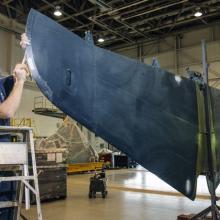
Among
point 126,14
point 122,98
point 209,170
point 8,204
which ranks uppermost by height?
point 126,14

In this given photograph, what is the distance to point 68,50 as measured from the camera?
2.20m

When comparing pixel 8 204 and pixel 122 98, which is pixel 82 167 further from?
pixel 8 204

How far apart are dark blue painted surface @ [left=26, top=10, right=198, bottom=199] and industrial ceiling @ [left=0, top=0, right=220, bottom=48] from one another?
9.76 meters

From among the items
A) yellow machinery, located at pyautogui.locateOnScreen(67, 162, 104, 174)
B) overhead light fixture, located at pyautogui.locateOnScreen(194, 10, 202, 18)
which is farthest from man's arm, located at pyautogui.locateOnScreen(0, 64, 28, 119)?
overhead light fixture, located at pyautogui.locateOnScreen(194, 10, 202, 18)

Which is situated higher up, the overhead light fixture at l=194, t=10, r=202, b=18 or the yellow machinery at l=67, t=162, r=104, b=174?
the overhead light fixture at l=194, t=10, r=202, b=18

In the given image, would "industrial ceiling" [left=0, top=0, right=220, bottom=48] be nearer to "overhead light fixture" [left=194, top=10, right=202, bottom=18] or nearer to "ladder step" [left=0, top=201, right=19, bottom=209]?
"overhead light fixture" [left=194, top=10, right=202, bottom=18]

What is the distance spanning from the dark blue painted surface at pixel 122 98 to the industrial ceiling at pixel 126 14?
9.76m

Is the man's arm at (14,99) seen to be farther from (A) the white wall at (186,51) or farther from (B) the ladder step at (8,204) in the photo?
(A) the white wall at (186,51)

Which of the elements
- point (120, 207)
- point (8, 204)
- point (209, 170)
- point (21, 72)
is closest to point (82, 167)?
point (120, 207)

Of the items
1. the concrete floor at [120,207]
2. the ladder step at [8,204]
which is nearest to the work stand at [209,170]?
the concrete floor at [120,207]

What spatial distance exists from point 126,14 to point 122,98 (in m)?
11.8

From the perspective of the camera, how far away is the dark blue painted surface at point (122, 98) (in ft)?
6.74

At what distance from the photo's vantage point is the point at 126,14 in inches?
535

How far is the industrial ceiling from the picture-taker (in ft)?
41.6
